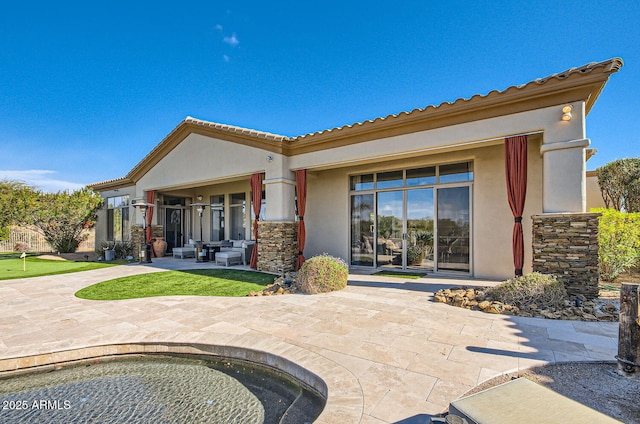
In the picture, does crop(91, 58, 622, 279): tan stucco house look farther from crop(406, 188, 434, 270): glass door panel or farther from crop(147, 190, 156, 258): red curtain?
crop(147, 190, 156, 258): red curtain

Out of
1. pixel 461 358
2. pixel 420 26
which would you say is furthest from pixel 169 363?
pixel 420 26

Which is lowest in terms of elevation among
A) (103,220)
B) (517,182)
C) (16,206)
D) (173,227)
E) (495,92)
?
(173,227)

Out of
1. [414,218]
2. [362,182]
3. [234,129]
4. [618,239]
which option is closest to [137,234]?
[234,129]

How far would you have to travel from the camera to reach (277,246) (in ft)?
29.6

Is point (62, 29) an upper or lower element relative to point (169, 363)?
upper

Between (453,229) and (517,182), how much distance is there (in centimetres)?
241

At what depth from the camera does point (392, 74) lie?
34.4 feet

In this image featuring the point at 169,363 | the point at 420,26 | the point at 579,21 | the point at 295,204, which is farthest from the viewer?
the point at 295,204

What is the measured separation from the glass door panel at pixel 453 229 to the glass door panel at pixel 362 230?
2.14 metres

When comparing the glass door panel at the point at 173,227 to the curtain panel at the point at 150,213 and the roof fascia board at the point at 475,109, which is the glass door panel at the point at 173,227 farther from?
the roof fascia board at the point at 475,109

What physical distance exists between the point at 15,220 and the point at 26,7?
999cm

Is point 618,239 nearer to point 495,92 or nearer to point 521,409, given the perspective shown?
point 495,92

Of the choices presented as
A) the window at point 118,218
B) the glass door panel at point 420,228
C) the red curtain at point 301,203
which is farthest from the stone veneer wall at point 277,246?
the window at point 118,218

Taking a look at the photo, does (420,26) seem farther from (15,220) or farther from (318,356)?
(15,220)
